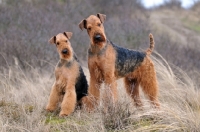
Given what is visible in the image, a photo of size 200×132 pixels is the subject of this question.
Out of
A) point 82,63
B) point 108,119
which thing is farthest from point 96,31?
point 82,63

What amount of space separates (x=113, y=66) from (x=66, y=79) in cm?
75

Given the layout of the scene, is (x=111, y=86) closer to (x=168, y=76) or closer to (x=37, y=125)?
(x=37, y=125)

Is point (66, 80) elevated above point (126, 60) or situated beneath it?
situated beneath

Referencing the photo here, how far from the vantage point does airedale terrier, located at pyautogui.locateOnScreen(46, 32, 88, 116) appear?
5.96 m

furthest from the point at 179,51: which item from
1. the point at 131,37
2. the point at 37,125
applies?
the point at 37,125

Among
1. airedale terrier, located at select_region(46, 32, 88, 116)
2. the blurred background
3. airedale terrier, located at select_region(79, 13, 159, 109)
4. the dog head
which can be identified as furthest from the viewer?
the blurred background

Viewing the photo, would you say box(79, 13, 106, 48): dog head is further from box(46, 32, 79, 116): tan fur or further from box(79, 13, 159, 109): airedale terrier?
box(46, 32, 79, 116): tan fur

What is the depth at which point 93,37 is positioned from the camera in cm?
565

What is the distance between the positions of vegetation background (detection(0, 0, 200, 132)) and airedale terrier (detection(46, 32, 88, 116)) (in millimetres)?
187

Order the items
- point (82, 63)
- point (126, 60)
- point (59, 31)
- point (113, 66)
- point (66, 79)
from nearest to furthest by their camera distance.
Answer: point (113, 66)
point (66, 79)
point (126, 60)
point (82, 63)
point (59, 31)

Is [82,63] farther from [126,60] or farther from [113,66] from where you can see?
[113,66]

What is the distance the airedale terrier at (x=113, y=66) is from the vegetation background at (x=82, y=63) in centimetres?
29

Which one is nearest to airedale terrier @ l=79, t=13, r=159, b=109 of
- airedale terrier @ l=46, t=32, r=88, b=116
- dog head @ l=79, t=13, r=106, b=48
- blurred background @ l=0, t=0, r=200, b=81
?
dog head @ l=79, t=13, r=106, b=48

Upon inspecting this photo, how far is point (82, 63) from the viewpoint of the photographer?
12.7 meters
